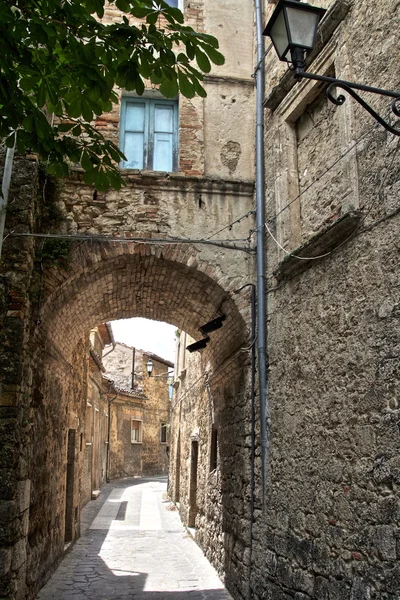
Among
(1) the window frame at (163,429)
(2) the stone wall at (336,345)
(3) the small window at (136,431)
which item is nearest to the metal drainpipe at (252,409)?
(2) the stone wall at (336,345)

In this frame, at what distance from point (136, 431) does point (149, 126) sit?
2230 cm

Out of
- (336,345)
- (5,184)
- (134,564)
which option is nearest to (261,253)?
(336,345)

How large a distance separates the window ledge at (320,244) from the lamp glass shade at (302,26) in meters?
1.28

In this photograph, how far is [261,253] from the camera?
5.93 metres

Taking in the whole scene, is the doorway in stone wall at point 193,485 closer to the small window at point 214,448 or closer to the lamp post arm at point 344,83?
the small window at point 214,448

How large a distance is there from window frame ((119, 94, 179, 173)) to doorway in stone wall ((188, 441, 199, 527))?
6.35 metres

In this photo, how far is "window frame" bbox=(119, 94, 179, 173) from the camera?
6.82 meters

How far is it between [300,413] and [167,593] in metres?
3.27

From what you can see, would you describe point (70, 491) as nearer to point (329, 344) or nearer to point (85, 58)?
point (329, 344)

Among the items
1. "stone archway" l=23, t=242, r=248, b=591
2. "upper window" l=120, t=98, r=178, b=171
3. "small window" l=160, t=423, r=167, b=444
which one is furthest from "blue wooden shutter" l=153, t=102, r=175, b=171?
"small window" l=160, t=423, r=167, b=444

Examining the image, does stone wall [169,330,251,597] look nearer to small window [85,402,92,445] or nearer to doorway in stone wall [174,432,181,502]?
doorway in stone wall [174,432,181,502]

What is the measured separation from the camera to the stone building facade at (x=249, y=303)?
12.3ft

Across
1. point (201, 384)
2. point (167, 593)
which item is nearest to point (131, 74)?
point (167, 593)

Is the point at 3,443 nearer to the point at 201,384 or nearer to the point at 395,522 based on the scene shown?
the point at 395,522
